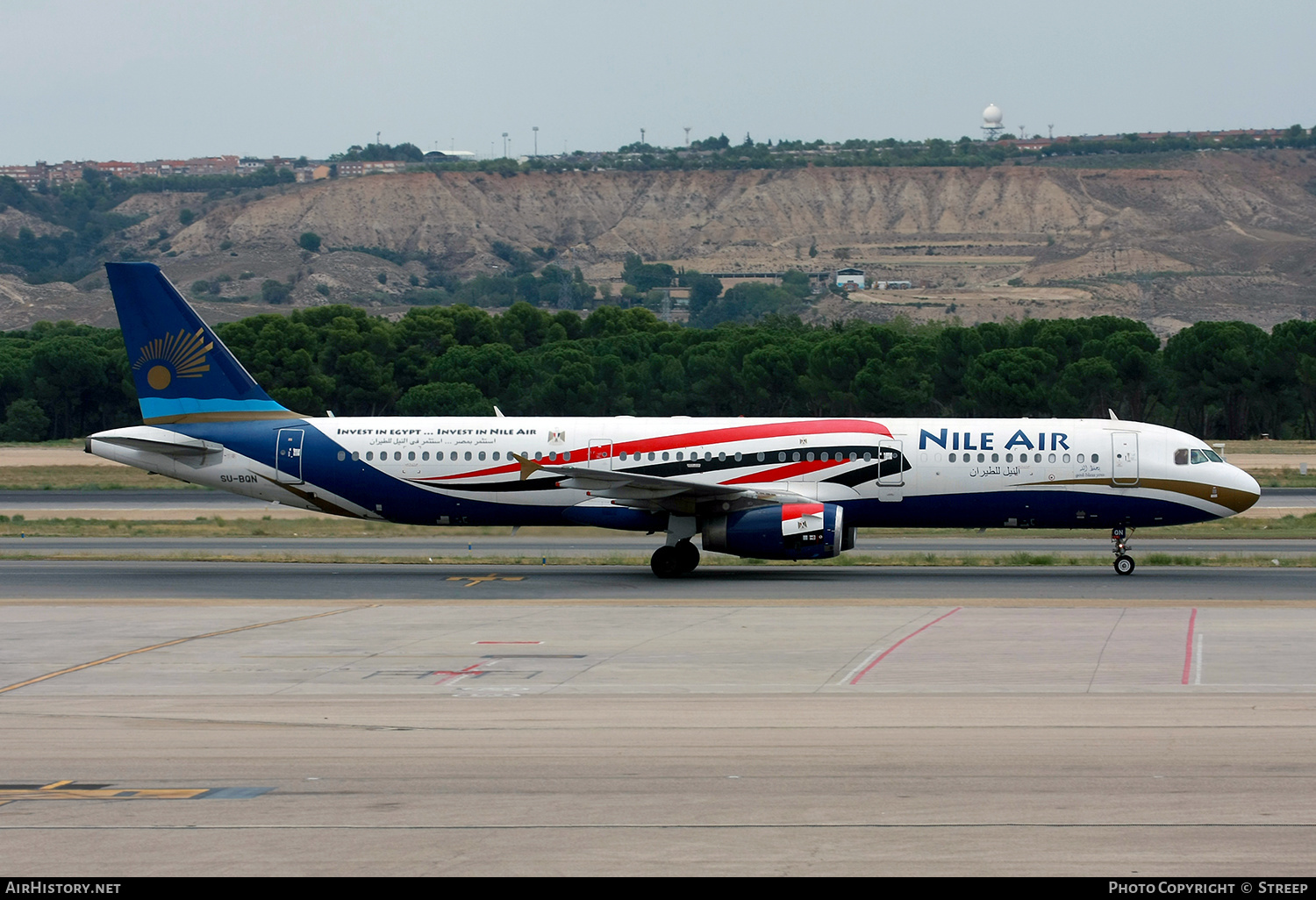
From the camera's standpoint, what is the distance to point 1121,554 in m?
33.4

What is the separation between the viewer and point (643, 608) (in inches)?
1070

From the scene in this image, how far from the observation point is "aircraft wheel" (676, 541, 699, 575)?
108ft

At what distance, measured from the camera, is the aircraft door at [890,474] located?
33094 mm

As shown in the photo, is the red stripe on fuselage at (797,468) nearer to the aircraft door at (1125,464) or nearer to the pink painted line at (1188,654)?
the aircraft door at (1125,464)

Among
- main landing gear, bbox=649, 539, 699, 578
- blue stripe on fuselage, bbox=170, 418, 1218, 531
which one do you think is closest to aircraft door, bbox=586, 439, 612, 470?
blue stripe on fuselage, bbox=170, 418, 1218, 531

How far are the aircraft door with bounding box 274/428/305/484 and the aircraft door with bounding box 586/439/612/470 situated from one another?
698cm

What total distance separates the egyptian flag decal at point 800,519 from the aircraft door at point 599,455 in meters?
4.66

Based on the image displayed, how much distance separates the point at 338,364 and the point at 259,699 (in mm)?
64209

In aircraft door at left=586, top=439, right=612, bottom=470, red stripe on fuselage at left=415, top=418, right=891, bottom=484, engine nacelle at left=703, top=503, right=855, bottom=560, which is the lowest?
engine nacelle at left=703, top=503, right=855, bottom=560

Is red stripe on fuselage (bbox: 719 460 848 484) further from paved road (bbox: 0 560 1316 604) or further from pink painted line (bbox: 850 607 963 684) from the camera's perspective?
pink painted line (bbox: 850 607 963 684)

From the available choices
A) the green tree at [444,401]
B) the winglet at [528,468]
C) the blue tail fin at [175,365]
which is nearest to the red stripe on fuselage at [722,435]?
the winglet at [528,468]

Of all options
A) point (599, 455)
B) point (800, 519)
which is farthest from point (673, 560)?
A: point (800, 519)

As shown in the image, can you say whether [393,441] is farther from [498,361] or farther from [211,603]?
[498,361]
